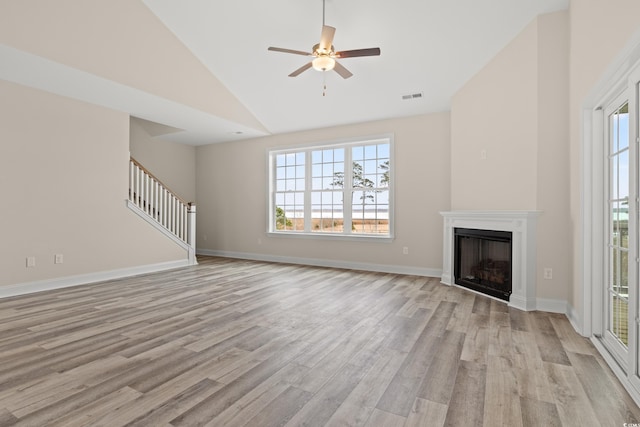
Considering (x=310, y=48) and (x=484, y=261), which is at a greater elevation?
(x=310, y=48)

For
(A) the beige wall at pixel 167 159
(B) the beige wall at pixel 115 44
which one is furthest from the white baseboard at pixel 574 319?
(A) the beige wall at pixel 167 159

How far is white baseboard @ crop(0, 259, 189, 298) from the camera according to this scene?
437 cm

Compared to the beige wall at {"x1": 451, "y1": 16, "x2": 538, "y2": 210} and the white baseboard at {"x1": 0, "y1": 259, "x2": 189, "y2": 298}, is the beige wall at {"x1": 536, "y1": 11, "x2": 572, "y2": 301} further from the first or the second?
the white baseboard at {"x1": 0, "y1": 259, "x2": 189, "y2": 298}

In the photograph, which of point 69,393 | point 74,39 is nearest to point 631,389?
point 69,393

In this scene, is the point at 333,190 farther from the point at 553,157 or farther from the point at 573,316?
the point at 573,316

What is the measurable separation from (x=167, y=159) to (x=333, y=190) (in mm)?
4104

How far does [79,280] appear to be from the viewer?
4.99m

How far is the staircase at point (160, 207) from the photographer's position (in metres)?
5.84

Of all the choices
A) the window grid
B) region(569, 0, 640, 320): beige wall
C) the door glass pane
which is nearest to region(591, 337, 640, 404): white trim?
the door glass pane

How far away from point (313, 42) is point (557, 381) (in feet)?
14.8

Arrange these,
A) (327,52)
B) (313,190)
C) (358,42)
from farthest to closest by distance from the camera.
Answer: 1. (313,190)
2. (358,42)
3. (327,52)

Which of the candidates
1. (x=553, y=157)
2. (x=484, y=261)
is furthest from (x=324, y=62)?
(x=484, y=261)

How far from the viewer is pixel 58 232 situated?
4805 mm

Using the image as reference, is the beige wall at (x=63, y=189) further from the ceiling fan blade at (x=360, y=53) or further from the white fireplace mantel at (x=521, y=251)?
the white fireplace mantel at (x=521, y=251)
